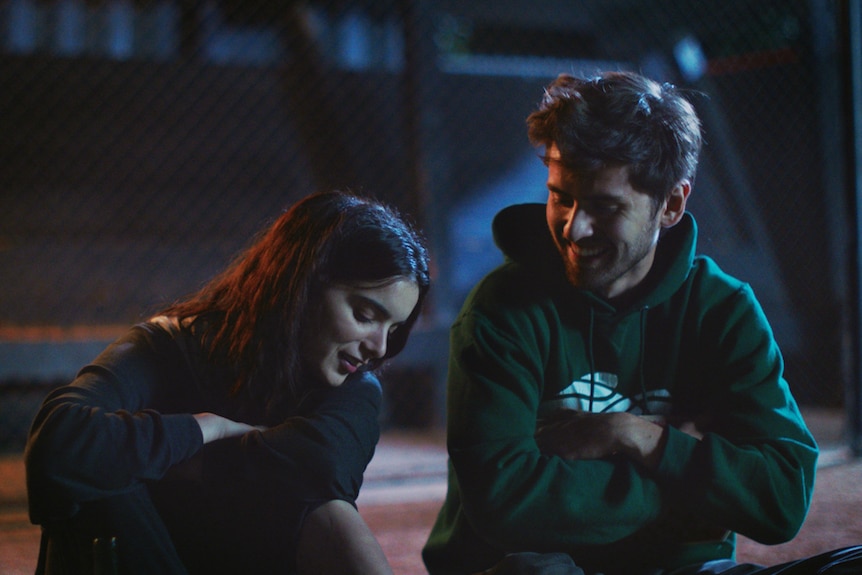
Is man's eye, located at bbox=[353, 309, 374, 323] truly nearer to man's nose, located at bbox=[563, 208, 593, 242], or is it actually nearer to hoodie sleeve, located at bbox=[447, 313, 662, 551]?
hoodie sleeve, located at bbox=[447, 313, 662, 551]

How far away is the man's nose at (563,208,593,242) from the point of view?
121 cm

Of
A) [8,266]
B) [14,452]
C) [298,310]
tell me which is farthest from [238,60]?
[298,310]

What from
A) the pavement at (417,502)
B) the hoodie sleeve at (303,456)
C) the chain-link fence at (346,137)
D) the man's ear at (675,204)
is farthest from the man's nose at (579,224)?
the chain-link fence at (346,137)

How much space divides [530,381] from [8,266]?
2912 millimetres

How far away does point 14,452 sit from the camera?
323 cm

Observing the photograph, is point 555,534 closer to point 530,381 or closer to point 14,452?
point 530,381

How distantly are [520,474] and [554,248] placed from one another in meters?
0.35

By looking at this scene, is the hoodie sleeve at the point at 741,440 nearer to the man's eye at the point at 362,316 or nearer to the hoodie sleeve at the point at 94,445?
the man's eye at the point at 362,316

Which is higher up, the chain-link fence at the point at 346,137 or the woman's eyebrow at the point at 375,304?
the chain-link fence at the point at 346,137

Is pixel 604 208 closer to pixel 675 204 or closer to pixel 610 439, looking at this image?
pixel 675 204

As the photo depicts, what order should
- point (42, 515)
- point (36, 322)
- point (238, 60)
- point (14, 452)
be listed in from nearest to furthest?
1. point (42, 515)
2. point (14, 452)
3. point (36, 322)
4. point (238, 60)

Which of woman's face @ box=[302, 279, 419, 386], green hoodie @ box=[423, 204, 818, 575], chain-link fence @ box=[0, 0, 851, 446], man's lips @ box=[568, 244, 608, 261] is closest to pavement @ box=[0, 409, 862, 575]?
chain-link fence @ box=[0, 0, 851, 446]

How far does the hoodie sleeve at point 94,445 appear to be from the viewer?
977 millimetres

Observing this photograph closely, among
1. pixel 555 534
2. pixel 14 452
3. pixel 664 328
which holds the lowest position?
pixel 14 452
